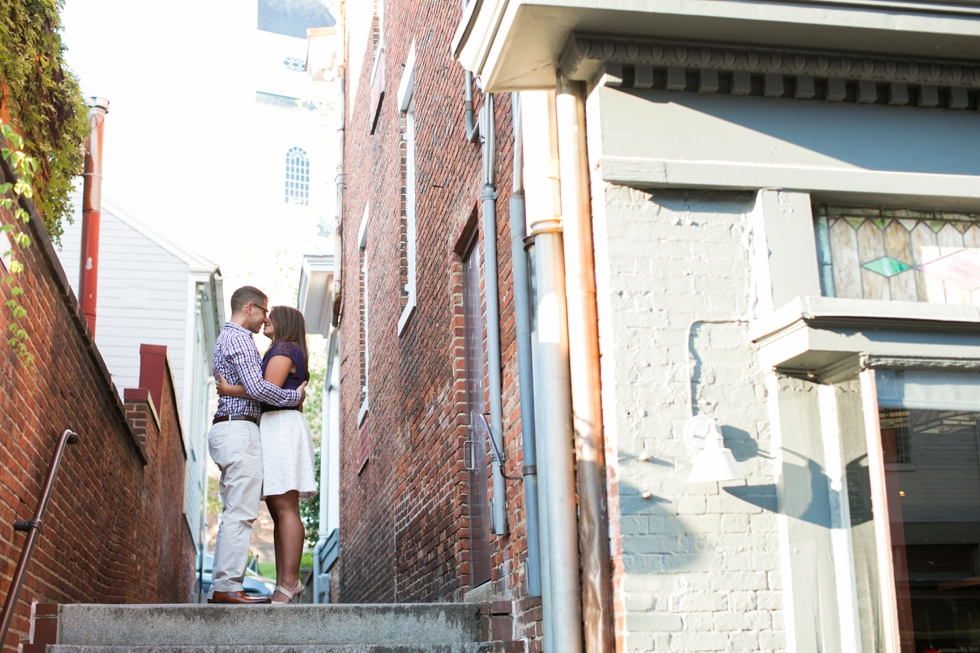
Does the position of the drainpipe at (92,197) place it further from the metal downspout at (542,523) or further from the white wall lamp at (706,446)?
the white wall lamp at (706,446)

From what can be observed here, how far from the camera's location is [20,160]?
150 inches

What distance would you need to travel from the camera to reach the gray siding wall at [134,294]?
1712cm

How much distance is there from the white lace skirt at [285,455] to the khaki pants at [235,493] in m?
0.05

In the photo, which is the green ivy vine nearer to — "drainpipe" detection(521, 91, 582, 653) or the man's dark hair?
the man's dark hair

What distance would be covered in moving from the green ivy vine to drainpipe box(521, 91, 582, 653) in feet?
10.6

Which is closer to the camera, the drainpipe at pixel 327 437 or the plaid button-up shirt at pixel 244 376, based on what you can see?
the plaid button-up shirt at pixel 244 376

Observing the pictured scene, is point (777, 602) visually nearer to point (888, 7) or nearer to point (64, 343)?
point (888, 7)

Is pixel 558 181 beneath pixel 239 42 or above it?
beneath

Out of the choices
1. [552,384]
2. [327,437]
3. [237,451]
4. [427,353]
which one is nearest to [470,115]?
[427,353]

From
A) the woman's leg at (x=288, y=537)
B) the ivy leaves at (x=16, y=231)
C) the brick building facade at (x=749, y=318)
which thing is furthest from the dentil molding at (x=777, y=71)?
the woman's leg at (x=288, y=537)

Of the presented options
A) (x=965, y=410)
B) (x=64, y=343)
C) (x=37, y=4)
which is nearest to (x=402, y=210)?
(x=37, y=4)

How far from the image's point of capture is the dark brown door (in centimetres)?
704

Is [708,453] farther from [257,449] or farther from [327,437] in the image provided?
[327,437]

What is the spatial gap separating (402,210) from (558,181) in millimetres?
5301
